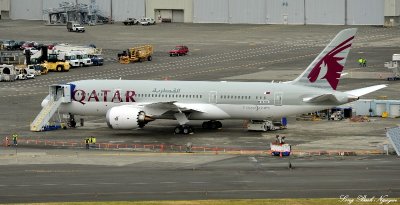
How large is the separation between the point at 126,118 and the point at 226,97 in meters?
8.81

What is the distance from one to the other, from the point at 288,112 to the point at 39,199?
3283 cm

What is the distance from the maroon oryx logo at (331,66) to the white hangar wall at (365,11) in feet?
370

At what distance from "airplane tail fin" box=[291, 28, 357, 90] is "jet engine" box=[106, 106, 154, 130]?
45.2 feet

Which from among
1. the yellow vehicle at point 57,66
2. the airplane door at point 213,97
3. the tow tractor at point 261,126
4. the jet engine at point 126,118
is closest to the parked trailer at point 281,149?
the tow tractor at point 261,126

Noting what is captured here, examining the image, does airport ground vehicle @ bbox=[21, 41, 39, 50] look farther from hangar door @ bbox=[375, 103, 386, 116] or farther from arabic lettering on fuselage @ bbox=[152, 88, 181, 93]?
hangar door @ bbox=[375, 103, 386, 116]

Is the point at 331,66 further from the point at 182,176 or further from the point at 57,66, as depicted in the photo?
the point at 57,66

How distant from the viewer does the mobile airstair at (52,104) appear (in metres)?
89.8

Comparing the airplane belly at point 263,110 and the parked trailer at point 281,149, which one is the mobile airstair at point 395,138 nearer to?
the parked trailer at point 281,149

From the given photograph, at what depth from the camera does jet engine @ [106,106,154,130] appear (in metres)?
85.1

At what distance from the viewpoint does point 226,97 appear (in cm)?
8719

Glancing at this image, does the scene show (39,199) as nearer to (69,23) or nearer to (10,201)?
(10,201)

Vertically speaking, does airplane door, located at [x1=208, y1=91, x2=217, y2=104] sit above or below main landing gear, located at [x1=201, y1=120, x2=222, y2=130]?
above

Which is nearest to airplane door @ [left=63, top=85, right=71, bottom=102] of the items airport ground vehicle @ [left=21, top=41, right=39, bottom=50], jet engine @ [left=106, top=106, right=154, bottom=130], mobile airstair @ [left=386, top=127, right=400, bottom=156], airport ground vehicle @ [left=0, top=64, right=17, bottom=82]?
jet engine @ [left=106, top=106, right=154, bottom=130]

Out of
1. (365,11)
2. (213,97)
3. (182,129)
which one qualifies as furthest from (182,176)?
(365,11)
